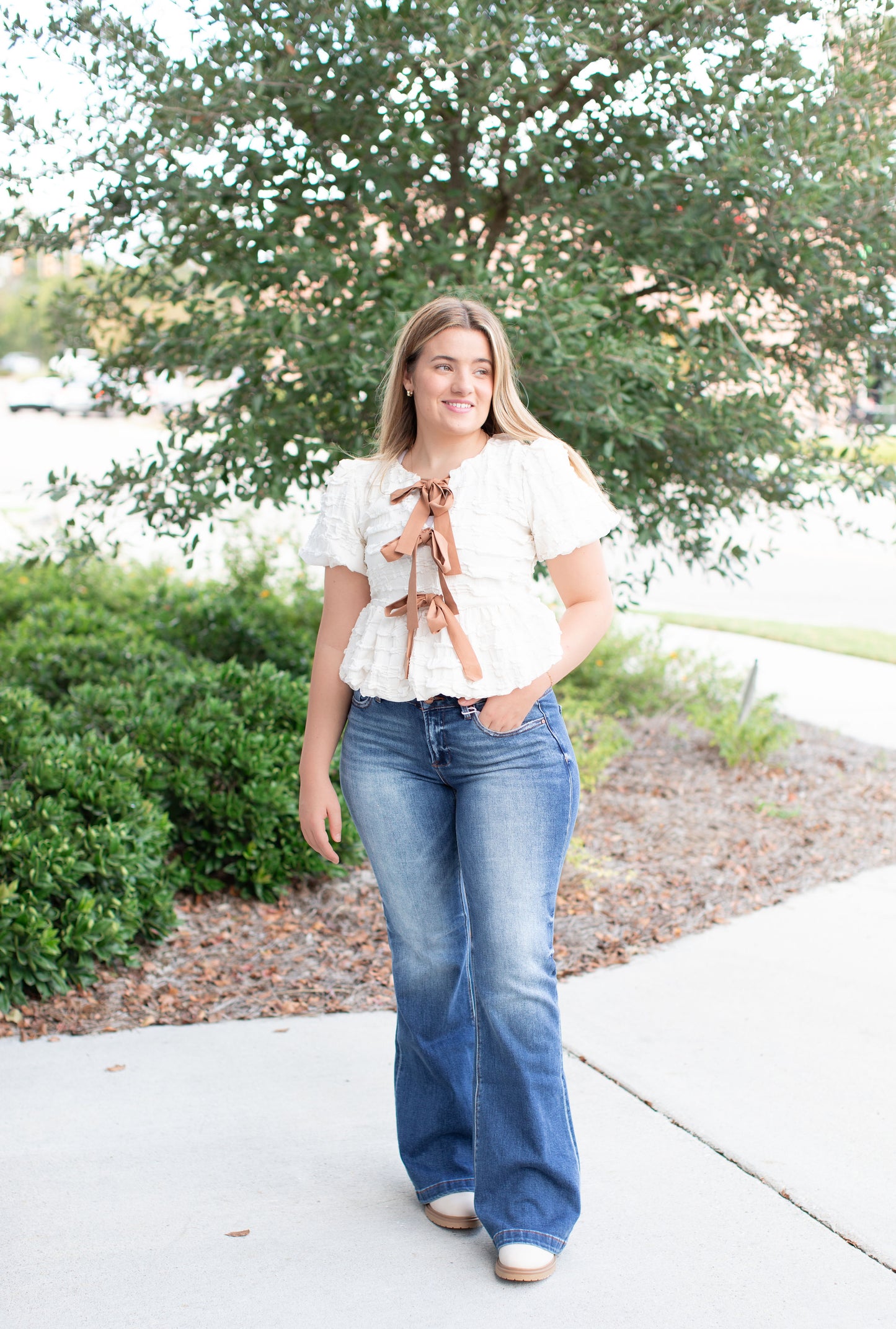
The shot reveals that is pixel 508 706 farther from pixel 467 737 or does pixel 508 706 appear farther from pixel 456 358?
pixel 456 358

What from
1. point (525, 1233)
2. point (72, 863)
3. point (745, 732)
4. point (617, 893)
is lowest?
point (617, 893)

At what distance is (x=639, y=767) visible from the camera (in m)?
5.98

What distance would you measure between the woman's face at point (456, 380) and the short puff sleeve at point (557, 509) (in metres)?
0.14

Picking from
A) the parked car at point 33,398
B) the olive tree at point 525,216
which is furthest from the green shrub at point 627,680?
the parked car at point 33,398

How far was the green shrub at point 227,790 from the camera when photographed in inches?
161

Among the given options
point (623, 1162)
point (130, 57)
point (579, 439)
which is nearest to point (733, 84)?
point (579, 439)

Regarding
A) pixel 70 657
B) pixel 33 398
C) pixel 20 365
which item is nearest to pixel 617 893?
pixel 70 657

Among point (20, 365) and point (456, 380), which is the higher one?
point (20, 365)

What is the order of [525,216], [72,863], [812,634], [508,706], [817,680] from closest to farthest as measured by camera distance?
1. [508,706]
2. [72,863]
3. [525,216]
4. [817,680]
5. [812,634]

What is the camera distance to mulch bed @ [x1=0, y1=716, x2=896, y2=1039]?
354cm

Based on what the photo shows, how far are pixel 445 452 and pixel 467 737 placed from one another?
A: 1.95 feet

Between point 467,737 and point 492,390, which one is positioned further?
point 492,390

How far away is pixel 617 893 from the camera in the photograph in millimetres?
4426

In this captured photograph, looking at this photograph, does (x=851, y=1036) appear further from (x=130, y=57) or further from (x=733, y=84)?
(x=130, y=57)
